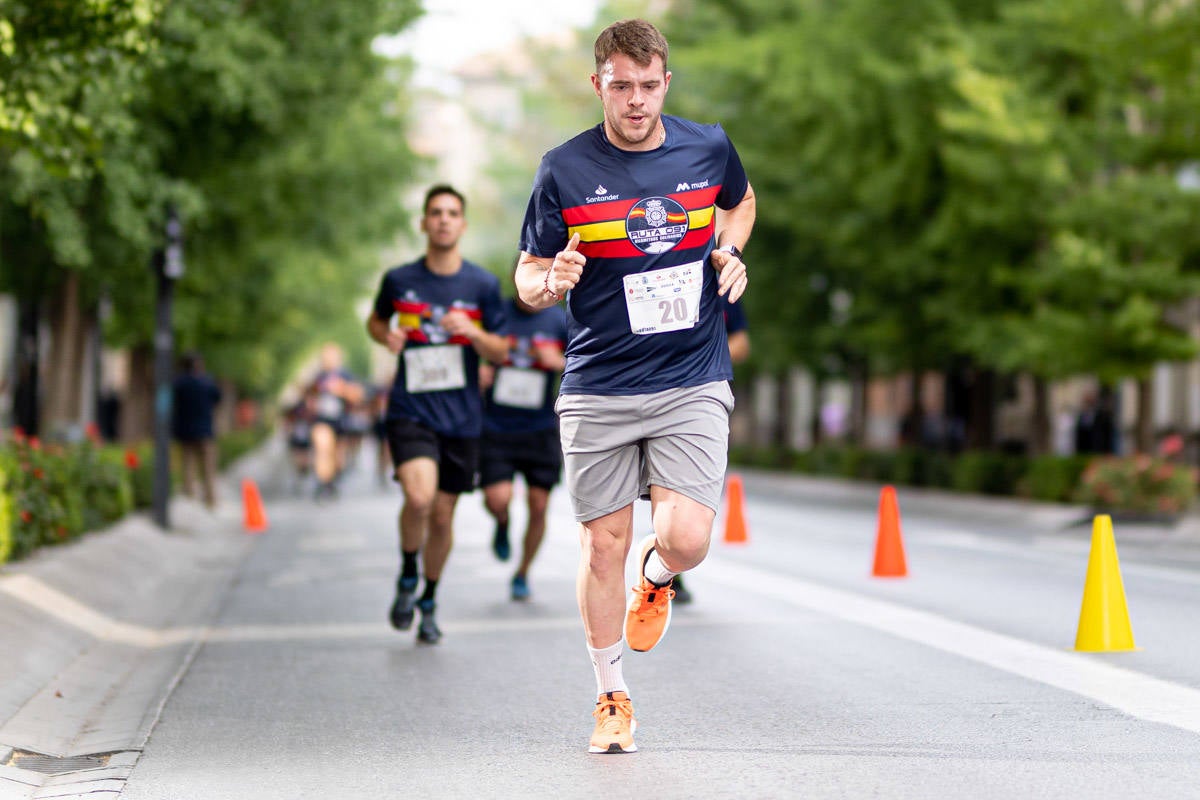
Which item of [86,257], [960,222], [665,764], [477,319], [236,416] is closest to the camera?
[665,764]

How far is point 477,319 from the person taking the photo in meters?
9.16

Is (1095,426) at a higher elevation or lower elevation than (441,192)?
lower

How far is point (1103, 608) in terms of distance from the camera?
8477 mm

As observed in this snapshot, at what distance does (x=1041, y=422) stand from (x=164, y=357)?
1412 centimetres

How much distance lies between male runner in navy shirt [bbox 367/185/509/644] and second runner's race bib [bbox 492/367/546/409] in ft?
6.56

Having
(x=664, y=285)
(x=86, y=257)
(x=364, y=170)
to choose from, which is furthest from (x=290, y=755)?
(x=364, y=170)

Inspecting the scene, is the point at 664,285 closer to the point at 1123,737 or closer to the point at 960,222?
the point at 1123,737

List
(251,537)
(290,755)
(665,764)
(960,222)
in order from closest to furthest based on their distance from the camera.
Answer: (665,764), (290,755), (251,537), (960,222)

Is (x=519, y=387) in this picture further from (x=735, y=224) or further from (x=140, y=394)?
(x=140, y=394)

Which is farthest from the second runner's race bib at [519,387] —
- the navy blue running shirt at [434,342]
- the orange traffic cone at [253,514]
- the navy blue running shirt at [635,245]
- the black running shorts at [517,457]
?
the orange traffic cone at [253,514]

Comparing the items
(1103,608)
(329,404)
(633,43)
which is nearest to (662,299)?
(633,43)

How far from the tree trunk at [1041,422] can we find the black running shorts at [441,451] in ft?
61.2

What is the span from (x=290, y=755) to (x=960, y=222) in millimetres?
19174

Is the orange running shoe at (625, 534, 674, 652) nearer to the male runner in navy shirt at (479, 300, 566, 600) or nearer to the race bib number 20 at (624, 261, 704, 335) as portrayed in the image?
the race bib number 20 at (624, 261, 704, 335)
